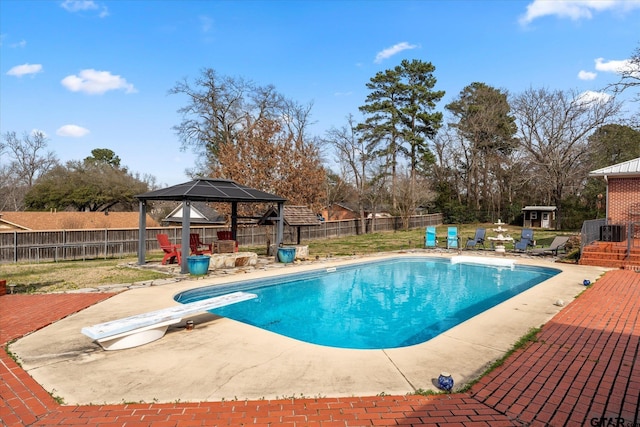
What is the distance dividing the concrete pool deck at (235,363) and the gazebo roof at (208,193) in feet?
17.3

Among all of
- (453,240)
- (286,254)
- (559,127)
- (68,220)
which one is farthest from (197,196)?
(559,127)

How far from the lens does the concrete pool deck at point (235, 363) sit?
12.0ft

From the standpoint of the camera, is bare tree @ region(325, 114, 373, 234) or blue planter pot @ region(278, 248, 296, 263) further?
bare tree @ region(325, 114, 373, 234)

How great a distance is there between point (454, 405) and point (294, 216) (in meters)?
12.0

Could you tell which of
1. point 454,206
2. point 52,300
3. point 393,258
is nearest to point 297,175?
point 393,258

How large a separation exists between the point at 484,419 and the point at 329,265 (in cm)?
1009

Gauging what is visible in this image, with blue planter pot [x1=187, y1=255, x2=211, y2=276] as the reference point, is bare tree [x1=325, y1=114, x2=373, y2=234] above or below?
above

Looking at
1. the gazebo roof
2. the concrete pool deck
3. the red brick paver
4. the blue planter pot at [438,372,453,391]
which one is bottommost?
the concrete pool deck

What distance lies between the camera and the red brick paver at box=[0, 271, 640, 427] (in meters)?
3.07

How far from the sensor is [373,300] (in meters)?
9.41

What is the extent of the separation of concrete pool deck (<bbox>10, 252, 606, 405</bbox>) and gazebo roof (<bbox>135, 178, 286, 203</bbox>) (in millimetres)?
5268

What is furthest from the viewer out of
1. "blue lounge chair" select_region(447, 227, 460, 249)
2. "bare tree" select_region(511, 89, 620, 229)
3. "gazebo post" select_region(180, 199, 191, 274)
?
"bare tree" select_region(511, 89, 620, 229)

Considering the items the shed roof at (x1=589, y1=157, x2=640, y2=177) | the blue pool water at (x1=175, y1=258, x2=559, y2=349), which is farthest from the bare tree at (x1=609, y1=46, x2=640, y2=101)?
the blue pool water at (x1=175, y1=258, x2=559, y2=349)

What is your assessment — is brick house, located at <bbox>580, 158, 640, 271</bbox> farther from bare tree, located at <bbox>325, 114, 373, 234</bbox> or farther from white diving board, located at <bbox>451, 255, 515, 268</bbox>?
bare tree, located at <bbox>325, 114, 373, 234</bbox>
